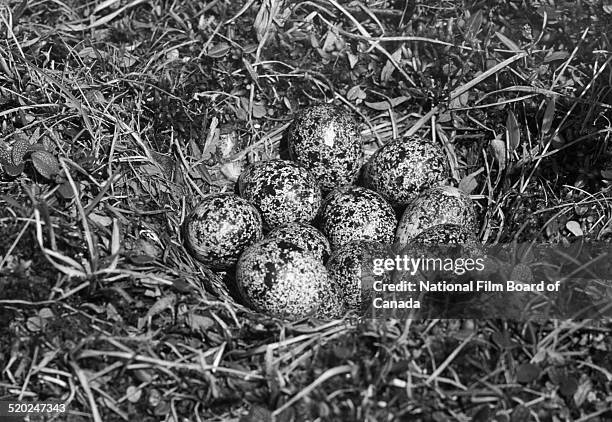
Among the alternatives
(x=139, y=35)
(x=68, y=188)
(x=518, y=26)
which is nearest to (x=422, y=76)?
(x=518, y=26)

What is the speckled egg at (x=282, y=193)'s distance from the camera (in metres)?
2.74

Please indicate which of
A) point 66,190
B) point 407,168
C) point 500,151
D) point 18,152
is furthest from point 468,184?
point 18,152

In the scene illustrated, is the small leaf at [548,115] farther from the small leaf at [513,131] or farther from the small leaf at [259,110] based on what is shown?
the small leaf at [259,110]

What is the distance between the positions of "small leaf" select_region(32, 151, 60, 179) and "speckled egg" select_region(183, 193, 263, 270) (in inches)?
19.7

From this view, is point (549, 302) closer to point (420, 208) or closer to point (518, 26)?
point (420, 208)

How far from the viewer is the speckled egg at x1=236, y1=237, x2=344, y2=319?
240 centimetres

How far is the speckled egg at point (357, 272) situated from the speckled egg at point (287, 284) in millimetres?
112

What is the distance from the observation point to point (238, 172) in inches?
A: 120

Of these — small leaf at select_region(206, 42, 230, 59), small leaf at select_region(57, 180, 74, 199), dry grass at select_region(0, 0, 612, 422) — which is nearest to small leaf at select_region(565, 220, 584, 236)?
dry grass at select_region(0, 0, 612, 422)

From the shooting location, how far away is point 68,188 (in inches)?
93.7

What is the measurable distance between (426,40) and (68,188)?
155cm

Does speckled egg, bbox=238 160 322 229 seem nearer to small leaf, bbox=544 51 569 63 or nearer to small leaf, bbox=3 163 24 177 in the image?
small leaf, bbox=3 163 24 177

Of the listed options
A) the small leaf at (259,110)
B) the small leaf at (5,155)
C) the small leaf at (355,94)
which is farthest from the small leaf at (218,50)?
the small leaf at (5,155)

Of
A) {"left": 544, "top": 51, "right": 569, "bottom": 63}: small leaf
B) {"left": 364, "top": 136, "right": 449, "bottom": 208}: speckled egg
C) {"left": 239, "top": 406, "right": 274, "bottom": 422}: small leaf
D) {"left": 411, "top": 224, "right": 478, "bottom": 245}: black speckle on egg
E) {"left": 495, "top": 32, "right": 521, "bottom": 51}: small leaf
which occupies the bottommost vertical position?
{"left": 239, "top": 406, "right": 274, "bottom": 422}: small leaf
